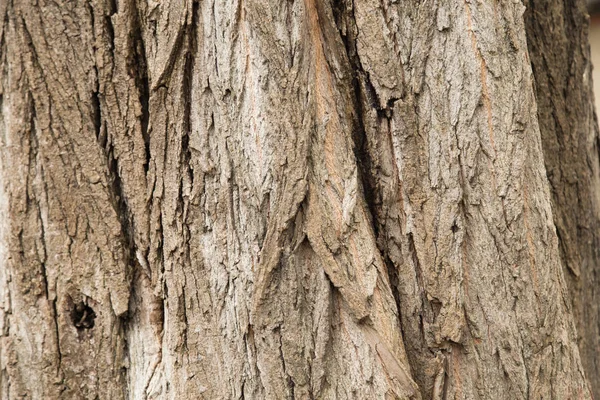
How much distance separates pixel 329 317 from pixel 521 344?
57 centimetres

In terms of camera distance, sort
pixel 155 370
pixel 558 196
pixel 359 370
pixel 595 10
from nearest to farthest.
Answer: pixel 359 370 < pixel 155 370 < pixel 558 196 < pixel 595 10

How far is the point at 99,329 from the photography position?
2035mm

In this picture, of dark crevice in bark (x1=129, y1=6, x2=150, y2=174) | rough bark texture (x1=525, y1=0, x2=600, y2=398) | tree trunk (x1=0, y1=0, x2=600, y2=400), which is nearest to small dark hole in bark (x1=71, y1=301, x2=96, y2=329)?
tree trunk (x1=0, y1=0, x2=600, y2=400)

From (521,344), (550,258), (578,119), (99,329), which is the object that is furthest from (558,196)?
(99,329)

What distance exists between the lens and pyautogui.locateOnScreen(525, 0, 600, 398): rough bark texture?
2422 mm

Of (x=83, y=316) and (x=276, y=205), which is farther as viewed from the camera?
(x=83, y=316)

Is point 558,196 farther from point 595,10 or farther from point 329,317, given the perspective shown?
point 595,10

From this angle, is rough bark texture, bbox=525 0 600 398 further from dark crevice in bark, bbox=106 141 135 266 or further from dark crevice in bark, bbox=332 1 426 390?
dark crevice in bark, bbox=106 141 135 266

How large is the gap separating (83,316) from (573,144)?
1.82m

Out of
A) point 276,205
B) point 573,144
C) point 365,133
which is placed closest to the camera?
point 276,205

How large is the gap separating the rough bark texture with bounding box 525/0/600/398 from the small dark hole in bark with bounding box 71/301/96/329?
63.7 inches

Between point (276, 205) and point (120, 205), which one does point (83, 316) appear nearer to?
point (120, 205)

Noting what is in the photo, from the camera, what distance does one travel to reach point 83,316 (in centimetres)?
206

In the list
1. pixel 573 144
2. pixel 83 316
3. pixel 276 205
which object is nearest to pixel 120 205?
pixel 83 316
